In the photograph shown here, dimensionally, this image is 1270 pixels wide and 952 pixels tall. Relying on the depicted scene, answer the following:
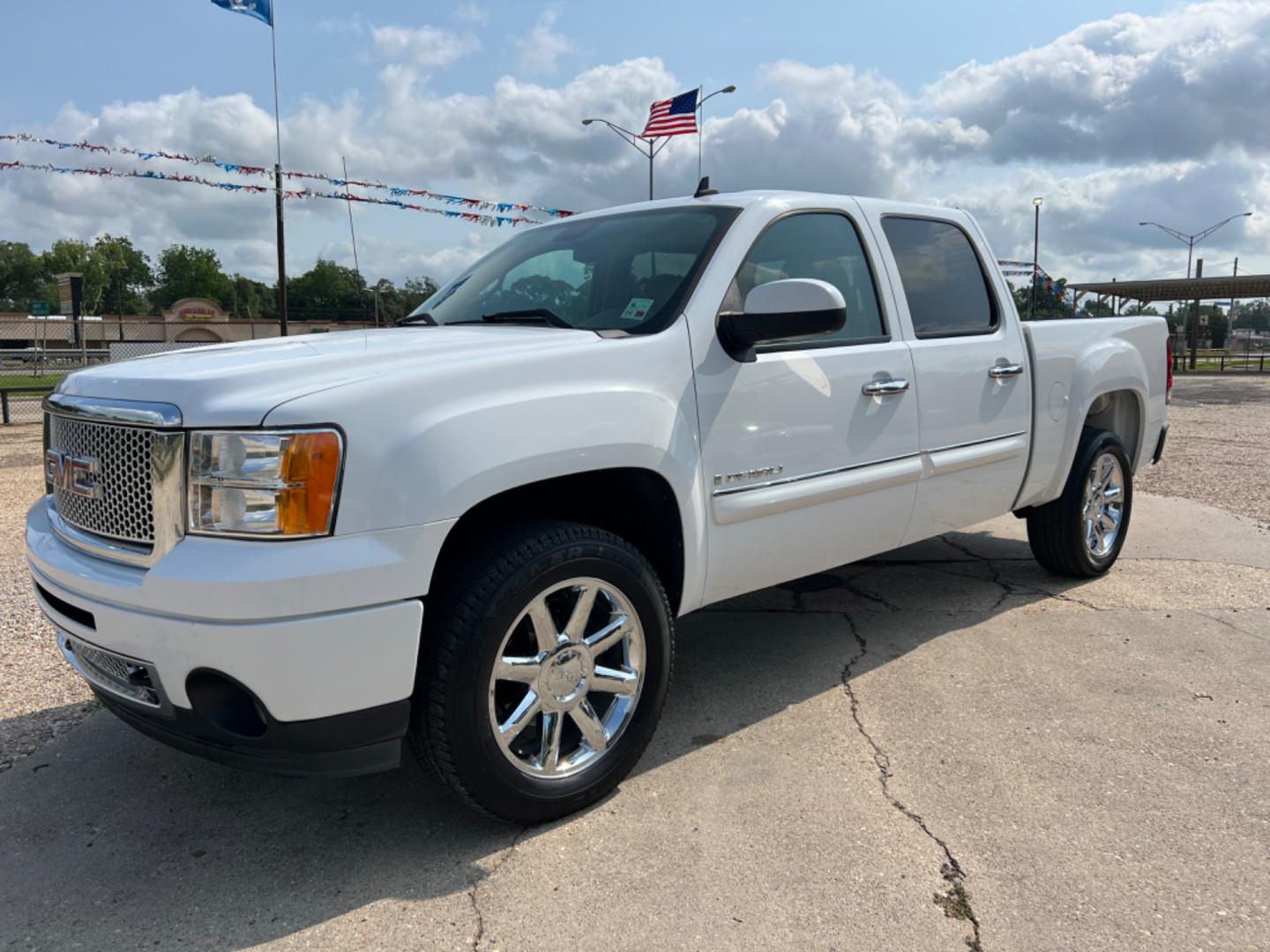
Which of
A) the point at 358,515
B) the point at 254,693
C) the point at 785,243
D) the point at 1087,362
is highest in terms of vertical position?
the point at 785,243

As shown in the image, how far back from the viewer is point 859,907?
236cm

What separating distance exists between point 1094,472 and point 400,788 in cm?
389

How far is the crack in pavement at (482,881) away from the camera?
2275 millimetres

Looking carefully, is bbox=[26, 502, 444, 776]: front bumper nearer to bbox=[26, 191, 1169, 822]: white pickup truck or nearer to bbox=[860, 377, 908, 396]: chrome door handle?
bbox=[26, 191, 1169, 822]: white pickup truck

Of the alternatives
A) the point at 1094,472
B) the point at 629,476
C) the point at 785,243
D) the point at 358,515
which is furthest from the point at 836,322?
the point at 1094,472

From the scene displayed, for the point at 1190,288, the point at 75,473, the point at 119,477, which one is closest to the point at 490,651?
the point at 119,477

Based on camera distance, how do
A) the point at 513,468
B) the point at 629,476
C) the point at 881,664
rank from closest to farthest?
1. the point at 513,468
2. the point at 629,476
3. the point at 881,664

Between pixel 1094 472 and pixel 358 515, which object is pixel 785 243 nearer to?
pixel 358 515

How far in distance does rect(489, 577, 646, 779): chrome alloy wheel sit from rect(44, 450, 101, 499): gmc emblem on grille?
1.17 meters

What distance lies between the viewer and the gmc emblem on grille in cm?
255

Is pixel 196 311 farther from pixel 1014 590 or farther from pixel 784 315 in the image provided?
pixel 784 315

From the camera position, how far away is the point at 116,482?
2477 mm

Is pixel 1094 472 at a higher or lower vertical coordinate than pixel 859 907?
higher

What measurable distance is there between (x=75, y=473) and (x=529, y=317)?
1.49m
